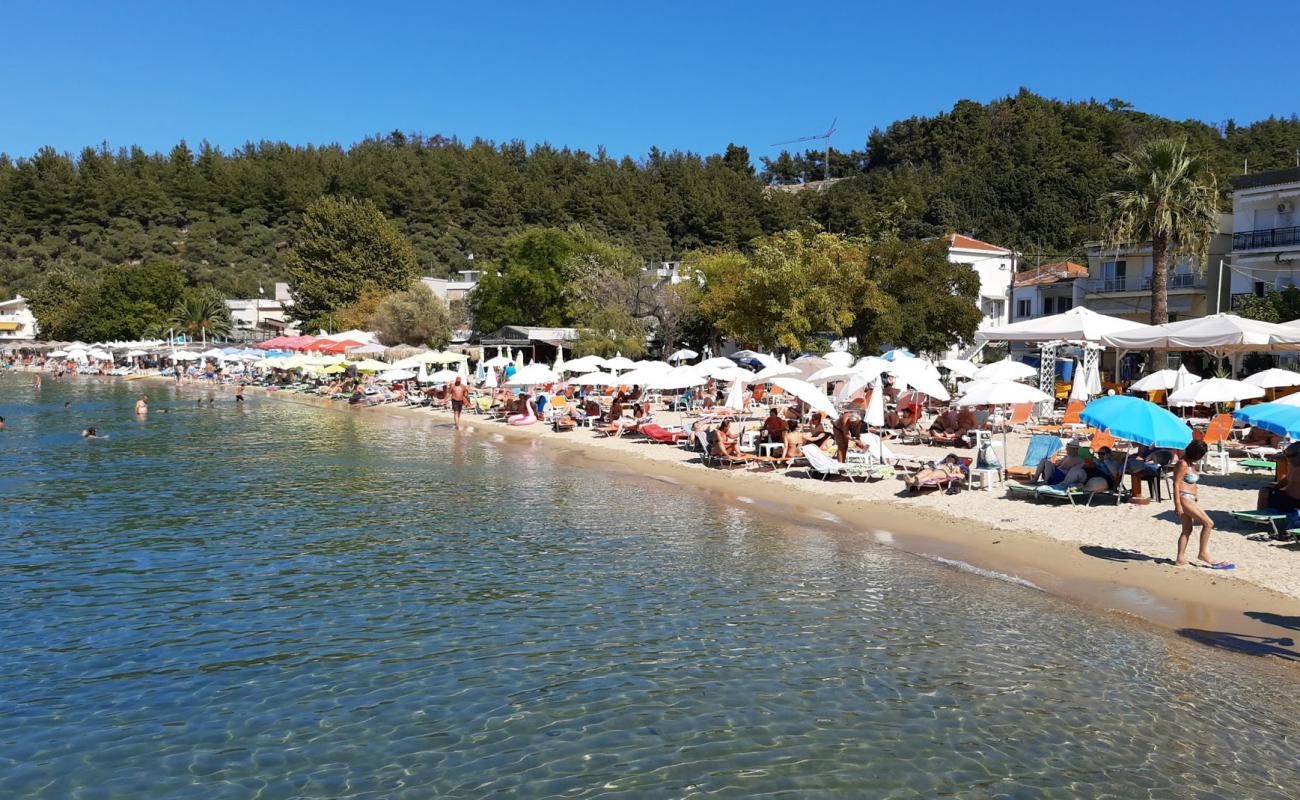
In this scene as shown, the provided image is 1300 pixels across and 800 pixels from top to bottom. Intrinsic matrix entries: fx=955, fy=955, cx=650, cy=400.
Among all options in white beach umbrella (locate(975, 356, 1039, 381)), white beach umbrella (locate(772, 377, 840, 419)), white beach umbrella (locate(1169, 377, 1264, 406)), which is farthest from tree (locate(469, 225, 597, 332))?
white beach umbrella (locate(1169, 377, 1264, 406))

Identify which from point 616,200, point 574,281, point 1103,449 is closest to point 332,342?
point 574,281

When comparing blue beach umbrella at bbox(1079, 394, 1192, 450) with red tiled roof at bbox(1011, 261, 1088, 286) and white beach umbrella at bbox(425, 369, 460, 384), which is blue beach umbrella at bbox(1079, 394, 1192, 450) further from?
red tiled roof at bbox(1011, 261, 1088, 286)

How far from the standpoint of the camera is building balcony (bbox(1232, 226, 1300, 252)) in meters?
39.1

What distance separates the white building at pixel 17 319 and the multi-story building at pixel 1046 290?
9879 centimetres

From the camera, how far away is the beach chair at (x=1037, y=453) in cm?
1571

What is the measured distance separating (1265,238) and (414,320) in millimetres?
44086

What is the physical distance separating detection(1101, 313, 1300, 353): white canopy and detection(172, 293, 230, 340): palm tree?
75.4m

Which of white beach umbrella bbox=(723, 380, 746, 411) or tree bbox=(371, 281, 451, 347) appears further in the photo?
tree bbox=(371, 281, 451, 347)

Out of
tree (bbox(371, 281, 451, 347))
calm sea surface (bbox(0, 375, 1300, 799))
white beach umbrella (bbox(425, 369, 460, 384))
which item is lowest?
calm sea surface (bbox(0, 375, 1300, 799))

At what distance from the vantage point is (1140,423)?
12.7 metres

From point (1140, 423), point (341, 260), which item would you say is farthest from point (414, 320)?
point (1140, 423)

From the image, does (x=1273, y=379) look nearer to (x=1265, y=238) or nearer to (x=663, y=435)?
(x=663, y=435)

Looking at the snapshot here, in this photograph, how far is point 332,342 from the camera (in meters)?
50.0

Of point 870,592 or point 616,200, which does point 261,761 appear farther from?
point 616,200
